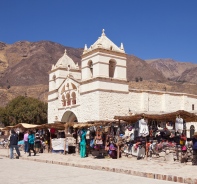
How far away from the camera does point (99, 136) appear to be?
1692 centimetres

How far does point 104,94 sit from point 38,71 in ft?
344

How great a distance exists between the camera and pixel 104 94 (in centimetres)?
2769

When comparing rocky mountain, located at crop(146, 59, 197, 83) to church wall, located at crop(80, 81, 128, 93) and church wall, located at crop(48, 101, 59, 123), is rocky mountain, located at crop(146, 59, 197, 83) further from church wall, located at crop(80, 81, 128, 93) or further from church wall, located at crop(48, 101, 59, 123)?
church wall, located at crop(80, 81, 128, 93)

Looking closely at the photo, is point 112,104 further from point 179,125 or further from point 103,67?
point 179,125

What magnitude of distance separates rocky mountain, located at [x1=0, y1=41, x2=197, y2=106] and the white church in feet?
147

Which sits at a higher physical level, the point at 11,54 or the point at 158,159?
the point at 11,54

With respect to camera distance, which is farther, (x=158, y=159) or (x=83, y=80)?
(x=83, y=80)

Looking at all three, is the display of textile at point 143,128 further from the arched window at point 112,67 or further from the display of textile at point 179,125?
the arched window at point 112,67

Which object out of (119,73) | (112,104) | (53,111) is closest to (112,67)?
(119,73)

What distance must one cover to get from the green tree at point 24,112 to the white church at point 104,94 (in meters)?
14.6

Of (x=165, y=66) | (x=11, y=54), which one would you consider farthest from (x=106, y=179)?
(x=165, y=66)

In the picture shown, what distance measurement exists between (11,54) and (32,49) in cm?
1013

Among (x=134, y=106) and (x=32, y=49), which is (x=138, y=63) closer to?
(x=32, y=49)

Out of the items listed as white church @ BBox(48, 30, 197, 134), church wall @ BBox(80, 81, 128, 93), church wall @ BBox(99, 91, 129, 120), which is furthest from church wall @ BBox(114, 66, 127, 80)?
church wall @ BBox(99, 91, 129, 120)
